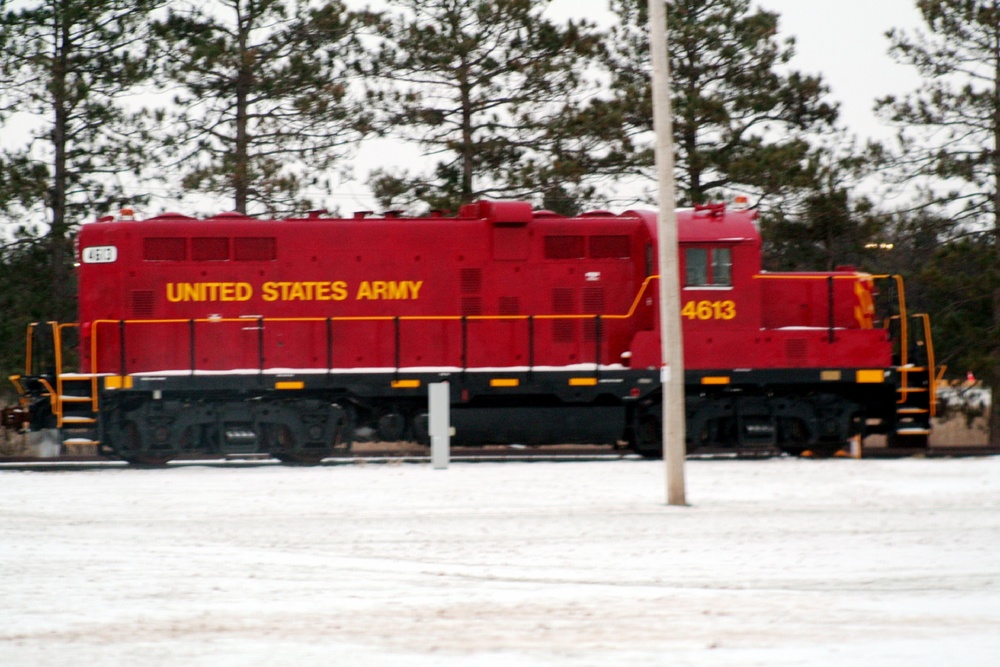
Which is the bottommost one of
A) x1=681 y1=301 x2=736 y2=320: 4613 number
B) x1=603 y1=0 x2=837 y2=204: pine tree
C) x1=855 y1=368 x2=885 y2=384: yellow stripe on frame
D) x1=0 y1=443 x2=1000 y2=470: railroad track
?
x1=0 y1=443 x2=1000 y2=470: railroad track

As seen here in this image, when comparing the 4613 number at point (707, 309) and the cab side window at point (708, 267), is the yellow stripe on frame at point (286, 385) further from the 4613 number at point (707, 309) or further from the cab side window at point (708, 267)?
the cab side window at point (708, 267)

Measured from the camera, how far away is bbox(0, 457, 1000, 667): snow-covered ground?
19.1ft

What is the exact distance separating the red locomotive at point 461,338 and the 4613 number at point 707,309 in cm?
2

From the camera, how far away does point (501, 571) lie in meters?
8.03

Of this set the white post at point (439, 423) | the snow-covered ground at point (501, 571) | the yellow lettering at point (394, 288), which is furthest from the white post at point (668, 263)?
the yellow lettering at point (394, 288)

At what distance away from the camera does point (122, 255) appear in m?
16.2

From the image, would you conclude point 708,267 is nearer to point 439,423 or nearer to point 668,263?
point 439,423

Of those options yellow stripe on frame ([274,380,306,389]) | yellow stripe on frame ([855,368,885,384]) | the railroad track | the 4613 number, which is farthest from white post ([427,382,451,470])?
yellow stripe on frame ([855,368,885,384])

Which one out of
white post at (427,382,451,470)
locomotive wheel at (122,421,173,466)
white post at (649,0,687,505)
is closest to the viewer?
white post at (649,0,687,505)

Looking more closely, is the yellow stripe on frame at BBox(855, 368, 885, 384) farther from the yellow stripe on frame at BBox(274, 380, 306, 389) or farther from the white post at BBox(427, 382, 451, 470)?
the yellow stripe on frame at BBox(274, 380, 306, 389)

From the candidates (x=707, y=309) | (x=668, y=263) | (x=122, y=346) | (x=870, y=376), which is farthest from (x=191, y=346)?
(x=870, y=376)

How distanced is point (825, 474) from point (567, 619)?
329 inches

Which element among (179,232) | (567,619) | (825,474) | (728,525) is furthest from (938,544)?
(179,232)

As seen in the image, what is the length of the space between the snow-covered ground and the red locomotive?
8.18 ft
